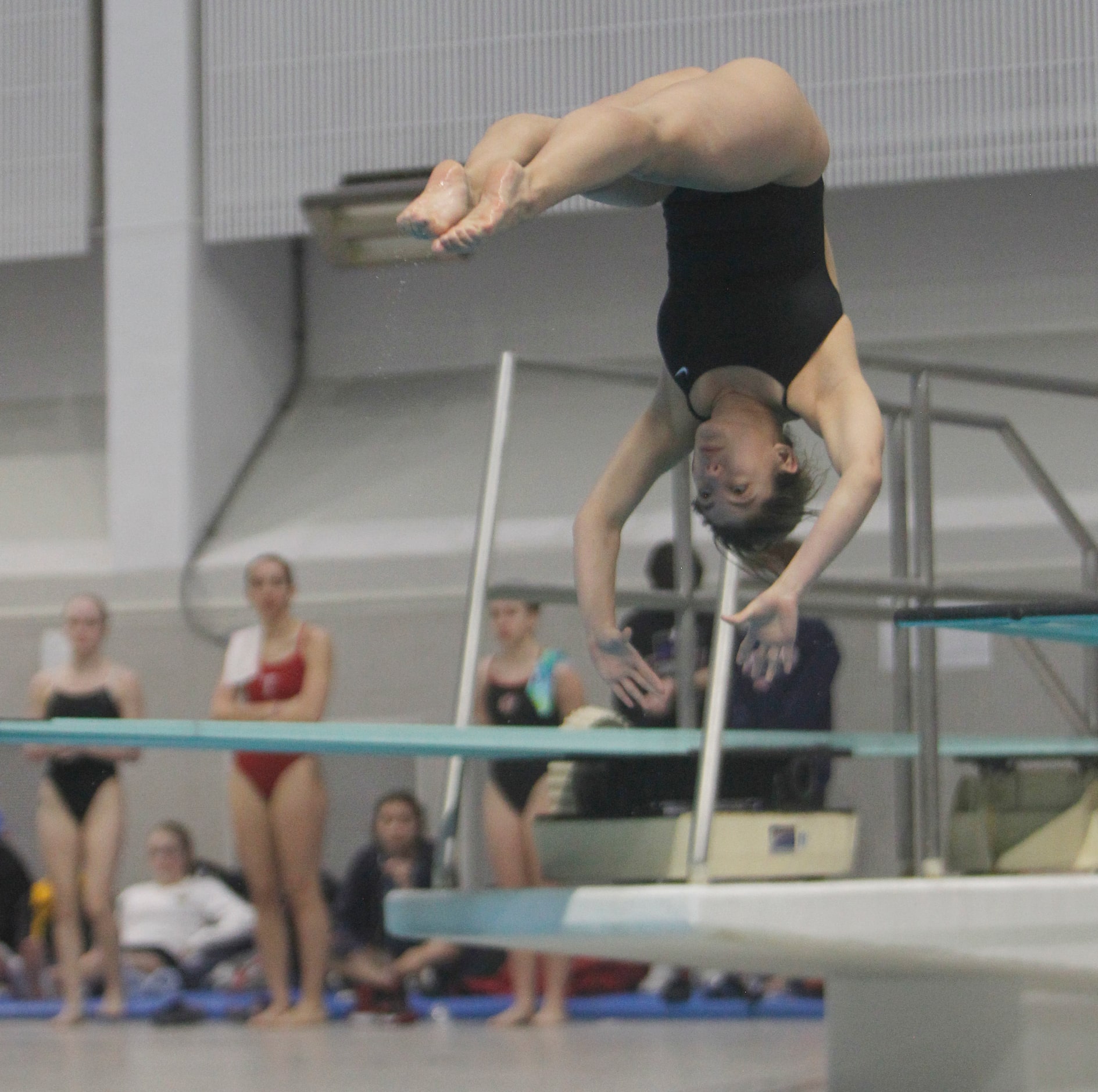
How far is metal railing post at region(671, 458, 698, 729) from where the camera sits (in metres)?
3.63

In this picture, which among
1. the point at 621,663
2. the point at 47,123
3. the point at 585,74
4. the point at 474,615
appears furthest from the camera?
the point at 47,123

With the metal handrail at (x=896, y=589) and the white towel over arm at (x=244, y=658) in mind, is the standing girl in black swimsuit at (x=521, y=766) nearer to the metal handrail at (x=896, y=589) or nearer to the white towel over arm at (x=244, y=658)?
the white towel over arm at (x=244, y=658)

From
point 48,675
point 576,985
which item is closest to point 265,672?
point 48,675

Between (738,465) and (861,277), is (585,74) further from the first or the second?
(738,465)

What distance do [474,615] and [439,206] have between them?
1386mm

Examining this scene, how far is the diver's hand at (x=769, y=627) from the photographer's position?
2471 mm

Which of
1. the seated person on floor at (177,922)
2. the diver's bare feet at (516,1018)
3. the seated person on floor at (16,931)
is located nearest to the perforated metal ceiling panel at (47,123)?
the seated person on floor at (16,931)

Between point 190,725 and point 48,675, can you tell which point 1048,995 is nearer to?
point 48,675

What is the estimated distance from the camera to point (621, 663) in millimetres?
2994

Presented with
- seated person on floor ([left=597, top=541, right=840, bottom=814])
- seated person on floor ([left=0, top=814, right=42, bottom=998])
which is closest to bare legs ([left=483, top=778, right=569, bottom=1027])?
seated person on floor ([left=597, top=541, right=840, bottom=814])

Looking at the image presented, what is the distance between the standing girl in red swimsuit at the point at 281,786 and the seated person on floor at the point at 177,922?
1.15 meters

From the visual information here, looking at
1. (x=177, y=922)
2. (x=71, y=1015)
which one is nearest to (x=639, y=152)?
(x=71, y=1015)

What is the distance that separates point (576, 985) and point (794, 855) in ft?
7.55

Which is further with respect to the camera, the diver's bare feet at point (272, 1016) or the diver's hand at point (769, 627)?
the diver's bare feet at point (272, 1016)
